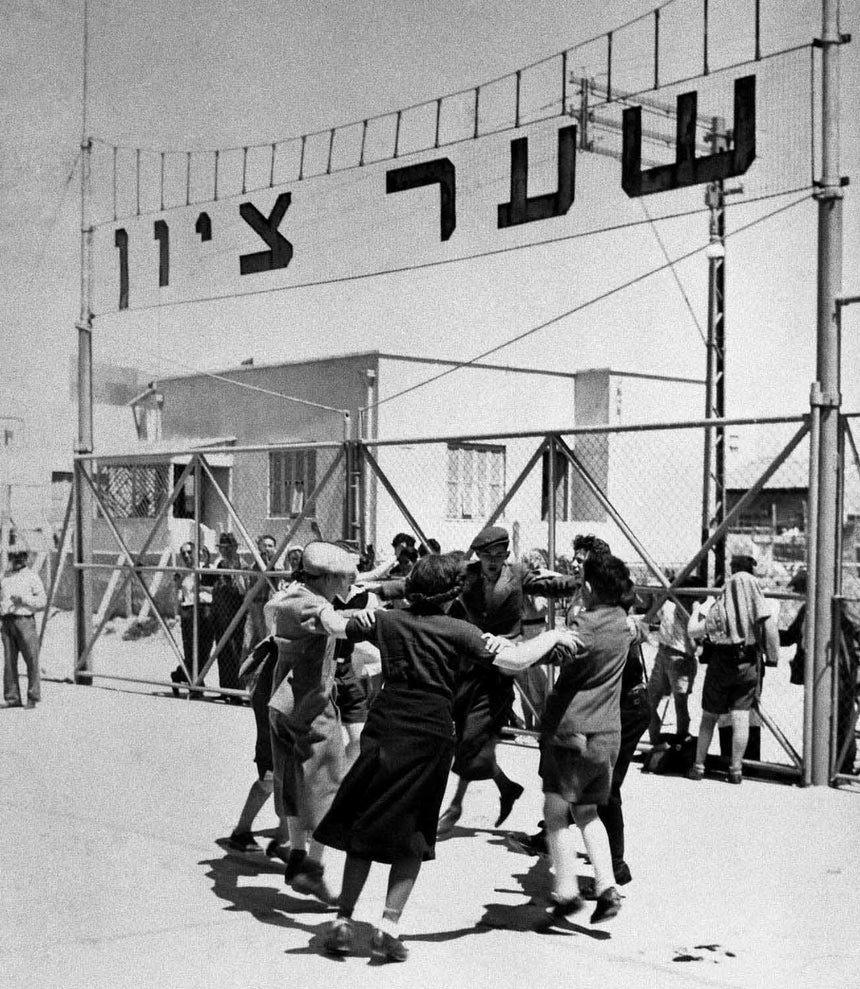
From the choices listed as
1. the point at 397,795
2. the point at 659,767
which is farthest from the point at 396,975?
the point at 659,767

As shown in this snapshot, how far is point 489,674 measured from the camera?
21.3 ft

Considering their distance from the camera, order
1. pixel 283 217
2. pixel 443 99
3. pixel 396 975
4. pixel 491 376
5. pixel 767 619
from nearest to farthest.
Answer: pixel 396 975 → pixel 767 619 → pixel 443 99 → pixel 283 217 → pixel 491 376

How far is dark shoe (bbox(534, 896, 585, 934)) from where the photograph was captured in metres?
5.18

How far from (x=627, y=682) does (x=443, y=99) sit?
6.36 m

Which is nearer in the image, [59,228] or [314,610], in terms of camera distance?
[314,610]

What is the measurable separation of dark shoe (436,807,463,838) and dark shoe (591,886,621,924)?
1.74 metres

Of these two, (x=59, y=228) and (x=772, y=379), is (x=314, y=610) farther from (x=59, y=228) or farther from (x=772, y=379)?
(x=772, y=379)

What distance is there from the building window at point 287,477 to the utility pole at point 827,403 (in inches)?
613

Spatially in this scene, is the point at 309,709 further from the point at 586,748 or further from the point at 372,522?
the point at 372,522

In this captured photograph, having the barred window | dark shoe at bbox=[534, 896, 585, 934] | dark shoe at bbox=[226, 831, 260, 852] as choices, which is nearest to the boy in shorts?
dark shoe at bbox=[534, 896, 585, 934]

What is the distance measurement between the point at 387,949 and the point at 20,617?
26.1 ft

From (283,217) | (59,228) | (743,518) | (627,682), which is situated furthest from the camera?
(743,518)

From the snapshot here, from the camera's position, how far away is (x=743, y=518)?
4059 cm

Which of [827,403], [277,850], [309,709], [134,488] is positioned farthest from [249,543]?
[134,488]
